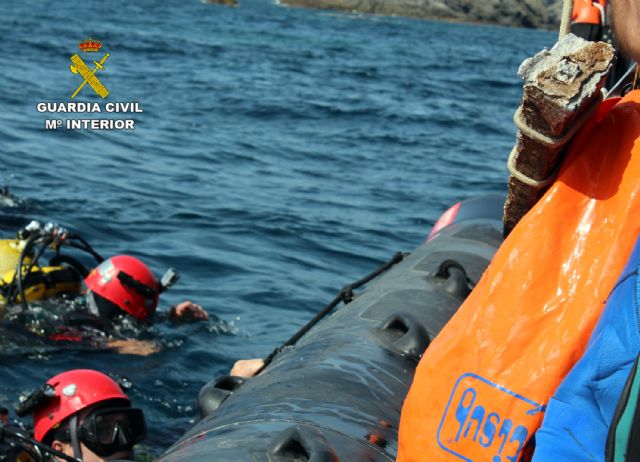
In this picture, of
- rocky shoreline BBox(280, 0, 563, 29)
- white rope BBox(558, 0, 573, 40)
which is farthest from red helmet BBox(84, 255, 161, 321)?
rocky shoreline BBox(280, 0, 563, 29)

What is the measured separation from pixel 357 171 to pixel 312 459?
10.4 meters

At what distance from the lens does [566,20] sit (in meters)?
2.18

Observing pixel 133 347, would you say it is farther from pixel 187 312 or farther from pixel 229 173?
pixel 229 173

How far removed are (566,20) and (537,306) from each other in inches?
24.4

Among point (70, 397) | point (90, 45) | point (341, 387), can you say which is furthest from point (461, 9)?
point (341, 387)

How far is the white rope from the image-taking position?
2133 mm

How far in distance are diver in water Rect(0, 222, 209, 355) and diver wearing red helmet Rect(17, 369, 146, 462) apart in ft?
6.06

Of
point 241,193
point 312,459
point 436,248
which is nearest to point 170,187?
point 241,193

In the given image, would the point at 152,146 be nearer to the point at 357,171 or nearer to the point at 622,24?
the point at 357,171

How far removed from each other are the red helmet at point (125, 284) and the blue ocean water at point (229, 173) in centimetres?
28

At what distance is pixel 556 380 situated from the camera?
1.99 m

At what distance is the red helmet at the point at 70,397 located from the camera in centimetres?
441

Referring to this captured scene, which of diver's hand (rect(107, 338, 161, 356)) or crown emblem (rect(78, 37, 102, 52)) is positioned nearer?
diver's hand (rect(107, 338, 161, 356))

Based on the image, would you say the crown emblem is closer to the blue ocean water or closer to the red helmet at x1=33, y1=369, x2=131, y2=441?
the blue ocean water
